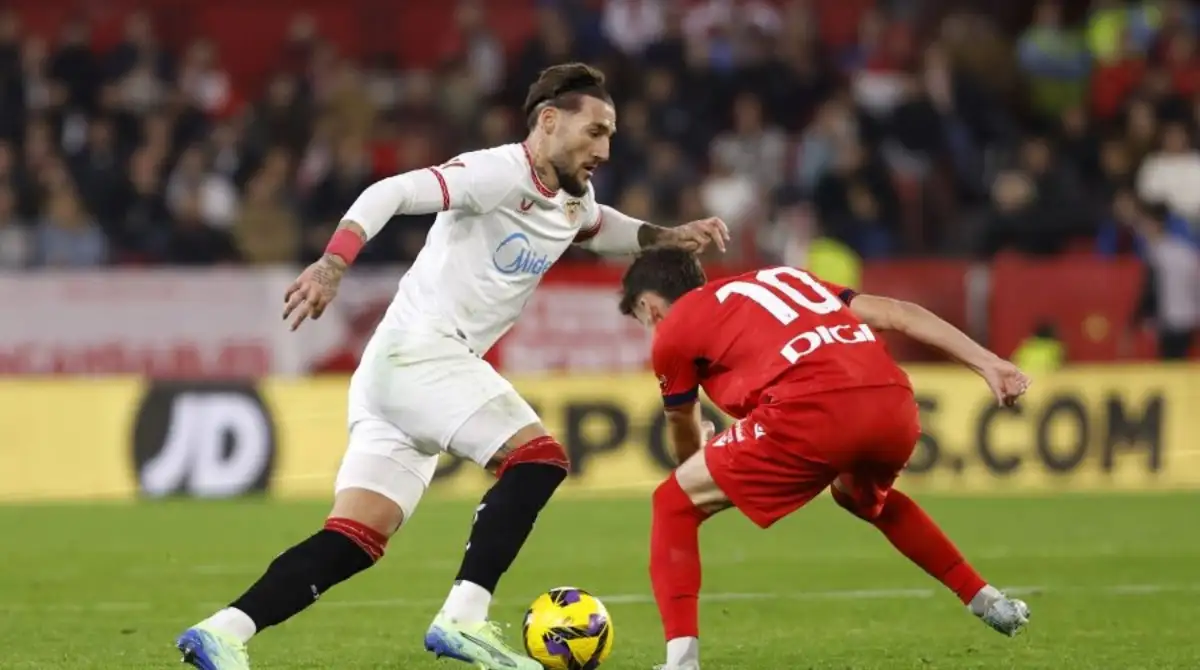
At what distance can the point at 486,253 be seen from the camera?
692 centimetres

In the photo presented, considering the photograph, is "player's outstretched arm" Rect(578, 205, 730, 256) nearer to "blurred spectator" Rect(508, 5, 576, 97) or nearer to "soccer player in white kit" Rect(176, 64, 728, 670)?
"soccer player in white kit" Rect(176, 64, 728, 670)

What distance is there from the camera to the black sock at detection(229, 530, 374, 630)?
6.32 meters

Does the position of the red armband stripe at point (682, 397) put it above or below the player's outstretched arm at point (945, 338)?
below

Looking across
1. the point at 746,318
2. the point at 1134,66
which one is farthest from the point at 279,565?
the point at 1134,66

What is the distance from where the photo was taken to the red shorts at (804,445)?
656cm

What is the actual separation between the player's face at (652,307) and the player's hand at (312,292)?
3.98 ft

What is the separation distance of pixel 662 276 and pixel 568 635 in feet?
4.22

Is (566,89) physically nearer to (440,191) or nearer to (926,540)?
(440,191)

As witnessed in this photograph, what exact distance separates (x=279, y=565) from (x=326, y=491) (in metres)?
8.85

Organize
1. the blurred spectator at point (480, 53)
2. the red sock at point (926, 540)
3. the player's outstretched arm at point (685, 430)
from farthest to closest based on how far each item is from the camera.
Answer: the blurred spectator at point (480, 53), the red sock at point (926, 540), the player's outstretched arm at point (685, 430)

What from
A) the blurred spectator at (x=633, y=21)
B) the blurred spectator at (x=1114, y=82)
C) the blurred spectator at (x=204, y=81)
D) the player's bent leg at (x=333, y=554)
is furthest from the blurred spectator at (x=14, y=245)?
the player's bent leg at (x=333, y=554)

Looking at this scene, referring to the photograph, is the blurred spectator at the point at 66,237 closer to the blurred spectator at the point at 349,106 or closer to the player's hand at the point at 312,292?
the blurred spectator at the point at 349,106

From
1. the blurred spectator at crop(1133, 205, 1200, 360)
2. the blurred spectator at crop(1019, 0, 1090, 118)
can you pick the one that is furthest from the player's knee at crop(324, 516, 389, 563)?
the blurred spectator at crop(1019, 0, 1090, 118)

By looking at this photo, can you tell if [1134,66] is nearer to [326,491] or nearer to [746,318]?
[326,491]
